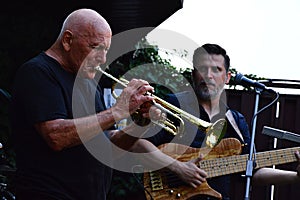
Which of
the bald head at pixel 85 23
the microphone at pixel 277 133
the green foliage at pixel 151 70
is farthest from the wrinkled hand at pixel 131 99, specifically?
the green foliage at pixel 151 70

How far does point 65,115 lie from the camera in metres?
2.79

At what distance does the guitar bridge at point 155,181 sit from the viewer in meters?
4.05

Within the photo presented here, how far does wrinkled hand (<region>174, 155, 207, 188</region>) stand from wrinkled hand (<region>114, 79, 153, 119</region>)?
3.92ft

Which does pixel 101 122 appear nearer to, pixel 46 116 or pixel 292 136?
pixel 46 116

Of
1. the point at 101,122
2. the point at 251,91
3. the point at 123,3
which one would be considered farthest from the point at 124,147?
the point at 251,91

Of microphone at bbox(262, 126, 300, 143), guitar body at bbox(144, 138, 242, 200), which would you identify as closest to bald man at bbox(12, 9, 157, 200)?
guitar body at bbox(144, 138, 242, 200)

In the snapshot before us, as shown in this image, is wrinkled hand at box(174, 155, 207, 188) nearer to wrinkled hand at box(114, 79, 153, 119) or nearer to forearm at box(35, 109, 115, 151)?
wrinkled hand at box(114, 79, 153, 119)

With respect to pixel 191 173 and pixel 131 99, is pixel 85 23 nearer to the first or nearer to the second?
pixel 131 99

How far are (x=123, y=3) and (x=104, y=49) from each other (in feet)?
10.2

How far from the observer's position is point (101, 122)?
2.78 meters

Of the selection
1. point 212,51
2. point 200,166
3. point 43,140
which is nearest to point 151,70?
point 212,51

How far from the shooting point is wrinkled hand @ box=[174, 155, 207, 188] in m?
3.98

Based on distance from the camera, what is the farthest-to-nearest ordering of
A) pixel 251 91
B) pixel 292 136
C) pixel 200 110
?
pixel 251 91
pixel 292 136
pixel 200 110

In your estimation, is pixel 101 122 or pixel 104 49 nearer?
pixel 101 122
